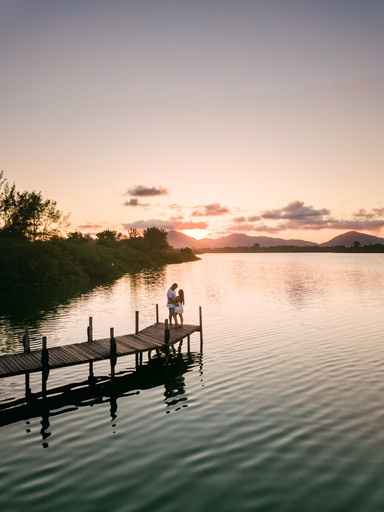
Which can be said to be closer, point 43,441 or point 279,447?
point 279,447

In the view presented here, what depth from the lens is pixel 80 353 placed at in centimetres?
2420

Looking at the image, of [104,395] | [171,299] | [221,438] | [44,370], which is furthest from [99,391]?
[171,299]

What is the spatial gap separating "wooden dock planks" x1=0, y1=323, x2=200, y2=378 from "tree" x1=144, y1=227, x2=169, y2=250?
536 feet

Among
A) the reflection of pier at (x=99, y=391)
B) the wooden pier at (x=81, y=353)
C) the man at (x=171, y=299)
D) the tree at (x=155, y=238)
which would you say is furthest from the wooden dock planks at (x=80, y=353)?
the tree at (x=155, y=238)

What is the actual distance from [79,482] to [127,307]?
40.0m

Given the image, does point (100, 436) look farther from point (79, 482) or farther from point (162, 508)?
point (162, 508)

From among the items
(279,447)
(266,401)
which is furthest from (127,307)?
(279,447)

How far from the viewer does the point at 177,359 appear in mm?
29125

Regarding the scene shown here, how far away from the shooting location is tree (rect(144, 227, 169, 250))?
634 ft

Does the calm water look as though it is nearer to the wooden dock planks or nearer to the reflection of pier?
the reflection of pier

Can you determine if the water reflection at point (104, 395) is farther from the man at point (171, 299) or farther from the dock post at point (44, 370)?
the man at point (171, 299)

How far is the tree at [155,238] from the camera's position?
634 feet

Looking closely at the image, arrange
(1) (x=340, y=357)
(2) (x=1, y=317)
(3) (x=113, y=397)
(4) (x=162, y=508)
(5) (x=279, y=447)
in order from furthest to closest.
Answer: (2) (x=1, y=317) < (1) (x=340, y=357) < (3) (x=113, y=397) < (5) (x=279, y=447) < (4) (x=162, y=508)

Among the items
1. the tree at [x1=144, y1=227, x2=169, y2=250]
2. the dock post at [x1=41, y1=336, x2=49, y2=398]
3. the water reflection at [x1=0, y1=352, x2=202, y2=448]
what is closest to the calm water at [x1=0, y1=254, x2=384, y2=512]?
the water reflection at [x1=0, y1=352, x2=202, y2=448]
